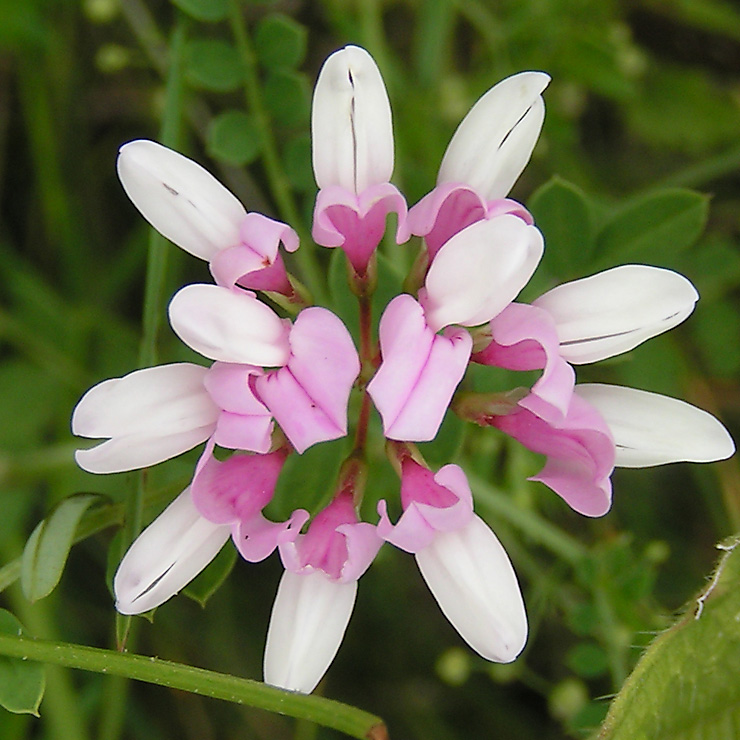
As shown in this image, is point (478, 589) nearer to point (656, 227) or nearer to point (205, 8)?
point (656, 227)

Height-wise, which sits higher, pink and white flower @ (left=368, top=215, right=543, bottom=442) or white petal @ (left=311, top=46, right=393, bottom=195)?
white petal @ (left=311, top=46, right=393, bottom=195)

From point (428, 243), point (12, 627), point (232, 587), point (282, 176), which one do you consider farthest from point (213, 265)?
point (232, 587)

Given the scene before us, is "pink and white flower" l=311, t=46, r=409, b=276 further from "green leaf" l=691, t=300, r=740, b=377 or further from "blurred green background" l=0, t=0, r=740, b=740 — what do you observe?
"green leaf" l=691, t=300, r=740, b=377

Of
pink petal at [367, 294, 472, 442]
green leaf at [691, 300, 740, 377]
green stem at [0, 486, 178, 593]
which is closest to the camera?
pink petal at [367, 294, 472, 442]

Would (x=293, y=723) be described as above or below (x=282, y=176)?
below

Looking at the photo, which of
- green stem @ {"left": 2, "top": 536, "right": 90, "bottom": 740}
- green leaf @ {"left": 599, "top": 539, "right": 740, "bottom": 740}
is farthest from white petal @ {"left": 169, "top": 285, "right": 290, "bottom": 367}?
green stem @ {"left": 2, "top": 536, "right": 90, "bottom": 740}

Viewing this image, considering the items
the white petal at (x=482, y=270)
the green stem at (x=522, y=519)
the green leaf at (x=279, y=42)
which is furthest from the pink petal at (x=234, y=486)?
the green leaf at (x=279, y=42)

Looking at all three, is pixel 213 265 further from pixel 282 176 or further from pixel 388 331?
pixel 282 176
